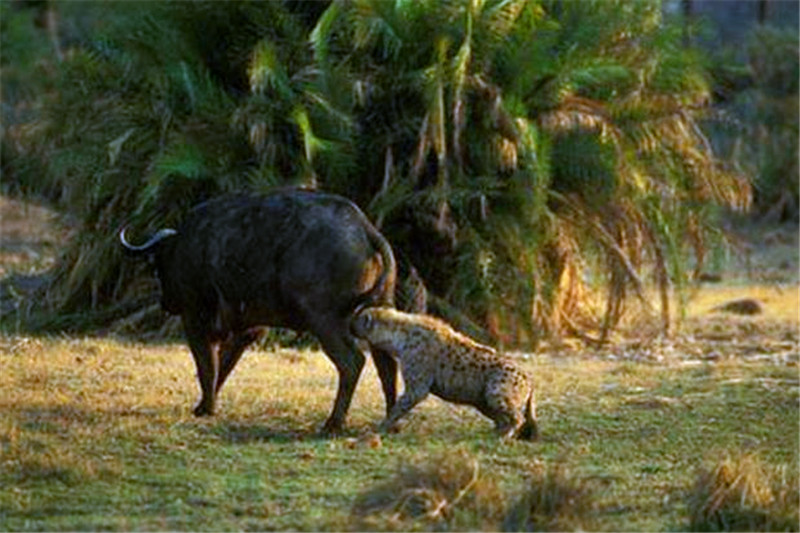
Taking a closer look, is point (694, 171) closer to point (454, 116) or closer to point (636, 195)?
point (636, 195)

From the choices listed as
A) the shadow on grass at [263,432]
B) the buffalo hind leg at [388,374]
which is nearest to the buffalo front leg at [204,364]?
the shadow on grass at [263,432]

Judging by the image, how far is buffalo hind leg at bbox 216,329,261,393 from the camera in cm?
1212

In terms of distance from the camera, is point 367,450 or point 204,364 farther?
point 204,364

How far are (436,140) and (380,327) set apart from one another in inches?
228

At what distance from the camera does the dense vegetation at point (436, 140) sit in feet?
55.6

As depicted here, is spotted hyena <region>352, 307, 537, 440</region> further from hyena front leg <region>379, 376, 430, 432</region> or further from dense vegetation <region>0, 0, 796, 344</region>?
dense vegetation <region>0, 0, 796, 344</region>

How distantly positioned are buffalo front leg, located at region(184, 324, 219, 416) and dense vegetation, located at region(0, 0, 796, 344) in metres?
4.62

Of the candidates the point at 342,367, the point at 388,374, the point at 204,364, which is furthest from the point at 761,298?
the point at 342,367

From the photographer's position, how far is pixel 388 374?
11.6 metres

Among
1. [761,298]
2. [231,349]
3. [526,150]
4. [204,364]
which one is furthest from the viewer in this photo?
[761,298]

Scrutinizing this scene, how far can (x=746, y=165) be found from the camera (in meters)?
26.9

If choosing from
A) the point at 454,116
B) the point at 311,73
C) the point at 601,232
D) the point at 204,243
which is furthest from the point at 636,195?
the point at 204,243

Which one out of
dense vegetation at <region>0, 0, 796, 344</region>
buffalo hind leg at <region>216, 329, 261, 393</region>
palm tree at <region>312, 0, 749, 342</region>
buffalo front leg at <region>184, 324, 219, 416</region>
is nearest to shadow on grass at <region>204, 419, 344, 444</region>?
buffalo front leg at <region>184, 324, 219, 416</region>

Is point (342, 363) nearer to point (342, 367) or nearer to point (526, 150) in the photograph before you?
point (342, 367)
